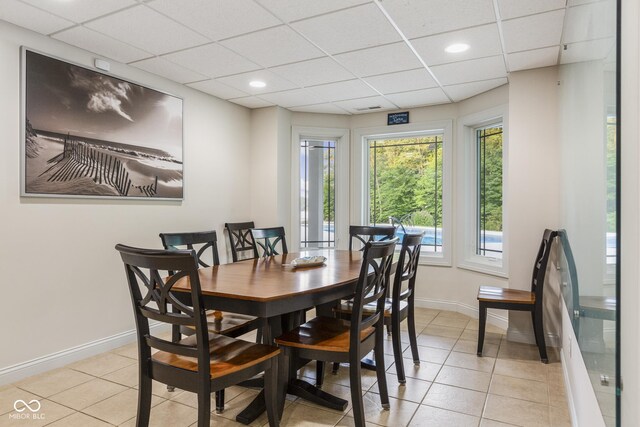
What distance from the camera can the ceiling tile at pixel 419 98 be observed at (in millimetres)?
4262

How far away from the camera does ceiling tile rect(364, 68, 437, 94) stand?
3672 millimetres

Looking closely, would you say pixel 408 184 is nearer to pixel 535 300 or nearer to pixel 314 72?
pixel 314 72

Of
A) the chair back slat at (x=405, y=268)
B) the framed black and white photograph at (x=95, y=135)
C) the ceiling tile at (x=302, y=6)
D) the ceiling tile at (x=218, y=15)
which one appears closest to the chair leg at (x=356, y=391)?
the chair back slat at (x=405, y=268)

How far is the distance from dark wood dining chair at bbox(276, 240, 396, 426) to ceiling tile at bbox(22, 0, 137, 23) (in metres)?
2.12

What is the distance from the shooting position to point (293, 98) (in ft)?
14.8

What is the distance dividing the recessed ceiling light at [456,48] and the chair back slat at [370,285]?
1.70 metres

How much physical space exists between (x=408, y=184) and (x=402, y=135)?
640mm

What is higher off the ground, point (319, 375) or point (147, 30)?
point (147, 30)

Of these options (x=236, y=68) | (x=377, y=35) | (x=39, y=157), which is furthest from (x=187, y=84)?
(x=377, y=35)

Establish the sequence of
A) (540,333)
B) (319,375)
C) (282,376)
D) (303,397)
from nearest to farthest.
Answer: (282,376)
(303,397)
(319,375)
(540,333)

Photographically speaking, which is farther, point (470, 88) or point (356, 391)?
point (470, 88)

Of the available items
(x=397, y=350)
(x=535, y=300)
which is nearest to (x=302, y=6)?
(x=397, y=350)

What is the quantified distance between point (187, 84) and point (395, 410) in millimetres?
3501

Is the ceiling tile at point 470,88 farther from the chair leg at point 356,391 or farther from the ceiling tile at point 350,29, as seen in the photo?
the chair leg at point 356,391
